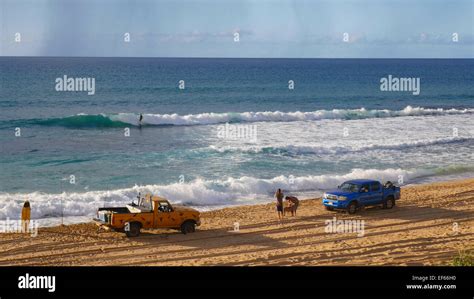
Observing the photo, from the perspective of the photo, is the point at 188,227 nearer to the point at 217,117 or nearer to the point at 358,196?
the point at 358,196

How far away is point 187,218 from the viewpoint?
22.1m

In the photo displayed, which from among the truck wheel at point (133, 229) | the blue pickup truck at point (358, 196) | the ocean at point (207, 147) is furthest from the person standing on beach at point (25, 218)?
the blue pickup truck at point (358, 196)

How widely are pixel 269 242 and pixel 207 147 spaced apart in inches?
833

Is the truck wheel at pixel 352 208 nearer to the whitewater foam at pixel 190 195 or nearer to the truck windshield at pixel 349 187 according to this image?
the truck windshield at pixel 349 187

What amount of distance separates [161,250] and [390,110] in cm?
5260

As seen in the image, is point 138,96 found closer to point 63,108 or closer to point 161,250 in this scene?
point 63,108

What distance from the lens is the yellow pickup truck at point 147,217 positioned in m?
21.2

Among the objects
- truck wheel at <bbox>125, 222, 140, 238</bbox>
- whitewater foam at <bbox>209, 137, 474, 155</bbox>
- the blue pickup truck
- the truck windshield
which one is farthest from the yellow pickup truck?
whitewater foam at <bbox>209, 137, 474, 155</bbox>

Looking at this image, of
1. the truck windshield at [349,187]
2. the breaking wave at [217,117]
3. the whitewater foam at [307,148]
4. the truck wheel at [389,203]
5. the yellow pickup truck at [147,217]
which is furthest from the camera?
the breaking wave at [217,117]

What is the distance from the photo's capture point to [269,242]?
68.7ft

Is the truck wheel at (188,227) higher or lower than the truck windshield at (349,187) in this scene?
lower

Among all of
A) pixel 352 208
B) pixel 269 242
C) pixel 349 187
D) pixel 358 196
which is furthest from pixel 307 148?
pixel 269 242

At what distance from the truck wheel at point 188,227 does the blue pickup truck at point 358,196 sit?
5628mm
